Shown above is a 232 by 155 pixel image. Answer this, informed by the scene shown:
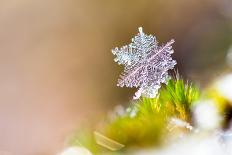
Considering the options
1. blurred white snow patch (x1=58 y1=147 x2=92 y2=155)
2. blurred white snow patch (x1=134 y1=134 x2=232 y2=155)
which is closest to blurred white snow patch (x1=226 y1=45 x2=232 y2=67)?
blurred white snow patch (x1=134 y1=134 x2=232 y2=155)

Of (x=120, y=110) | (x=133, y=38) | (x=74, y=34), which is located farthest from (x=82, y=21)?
(x=120, y=110)

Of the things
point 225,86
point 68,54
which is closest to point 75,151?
point 68,54

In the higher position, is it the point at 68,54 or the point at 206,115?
the point at 68,54

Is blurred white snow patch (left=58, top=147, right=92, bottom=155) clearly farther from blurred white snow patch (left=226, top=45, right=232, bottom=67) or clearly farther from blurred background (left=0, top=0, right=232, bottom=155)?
blurred white snow patch (left=226, top=45, right=232, bottom=67)

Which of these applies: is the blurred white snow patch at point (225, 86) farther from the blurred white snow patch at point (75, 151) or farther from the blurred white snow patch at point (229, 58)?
the blurred white snow patch at point (75, 151)

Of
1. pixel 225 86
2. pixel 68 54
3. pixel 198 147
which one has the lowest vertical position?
pixel 198 147

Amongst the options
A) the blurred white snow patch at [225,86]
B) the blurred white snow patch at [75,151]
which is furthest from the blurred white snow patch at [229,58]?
the blurred white snow patch at [75,151]

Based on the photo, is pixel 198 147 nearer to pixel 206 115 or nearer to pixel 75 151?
pixel 206 115
